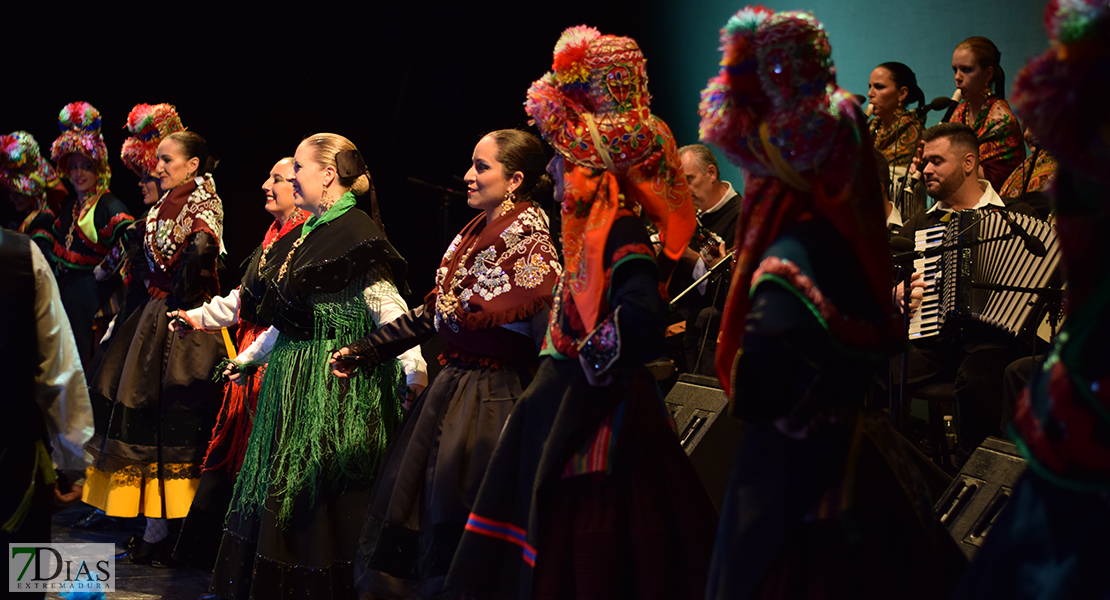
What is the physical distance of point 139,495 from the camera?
423 cm

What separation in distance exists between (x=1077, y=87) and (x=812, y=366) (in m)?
0.63

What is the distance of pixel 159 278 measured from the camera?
4484 millimetres

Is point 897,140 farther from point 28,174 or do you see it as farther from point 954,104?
point 28,174

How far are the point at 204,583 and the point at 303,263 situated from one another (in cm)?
161

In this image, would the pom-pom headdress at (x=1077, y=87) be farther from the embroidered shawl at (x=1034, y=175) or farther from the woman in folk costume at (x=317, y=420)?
the embroidered shawl at (x=1034, y=175)

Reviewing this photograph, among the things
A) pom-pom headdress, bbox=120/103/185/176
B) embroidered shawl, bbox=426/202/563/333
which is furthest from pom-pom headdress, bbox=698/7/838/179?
pom-pom headdress, bbox=120/103/185/176

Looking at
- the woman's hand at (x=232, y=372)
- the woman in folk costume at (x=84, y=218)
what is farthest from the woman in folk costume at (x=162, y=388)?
the woman in folk costume at (x=84, y=218)

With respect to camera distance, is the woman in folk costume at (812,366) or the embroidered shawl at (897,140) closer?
the woman in folk costume at (812,366)

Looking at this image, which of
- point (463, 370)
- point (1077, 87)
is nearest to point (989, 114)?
point (463, 370)

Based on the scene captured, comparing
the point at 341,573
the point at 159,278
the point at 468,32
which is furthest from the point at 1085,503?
the point at 468,32

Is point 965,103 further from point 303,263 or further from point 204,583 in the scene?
point 204,583

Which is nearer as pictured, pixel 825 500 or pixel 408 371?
pixel 825 500

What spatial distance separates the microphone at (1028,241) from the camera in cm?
303

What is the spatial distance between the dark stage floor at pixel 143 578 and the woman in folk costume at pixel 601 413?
2034mm
